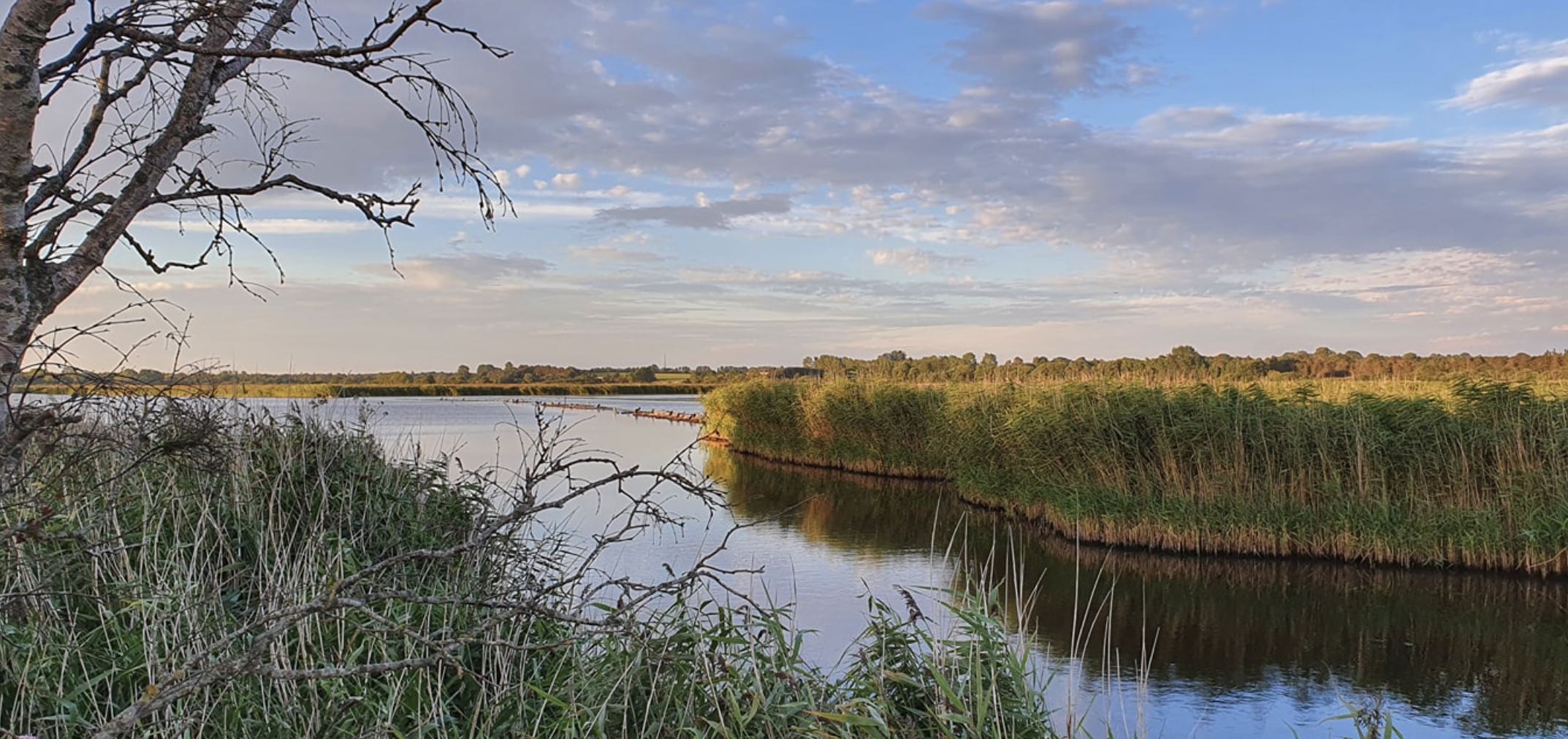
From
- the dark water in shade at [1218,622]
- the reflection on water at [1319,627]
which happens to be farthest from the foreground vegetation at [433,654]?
the reflection on water at [1319,627]

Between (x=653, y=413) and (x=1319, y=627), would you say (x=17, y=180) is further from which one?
(x=653, y=413)

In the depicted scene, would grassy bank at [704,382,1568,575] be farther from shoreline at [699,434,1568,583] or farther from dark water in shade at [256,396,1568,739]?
dark water in shade at [256,396,1568,739]

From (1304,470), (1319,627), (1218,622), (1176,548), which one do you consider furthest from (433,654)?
(1304,470)

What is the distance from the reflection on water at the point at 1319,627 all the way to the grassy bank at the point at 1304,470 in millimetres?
356

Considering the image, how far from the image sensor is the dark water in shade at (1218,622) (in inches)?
318

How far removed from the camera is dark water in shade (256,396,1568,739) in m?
8.07

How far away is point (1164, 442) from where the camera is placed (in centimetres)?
1459

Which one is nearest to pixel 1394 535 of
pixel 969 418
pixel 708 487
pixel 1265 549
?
pixel 1265 549

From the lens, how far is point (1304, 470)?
45.1ft

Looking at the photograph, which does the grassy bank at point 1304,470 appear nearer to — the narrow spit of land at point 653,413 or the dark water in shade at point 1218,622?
the dark water in shade at point 1218,622

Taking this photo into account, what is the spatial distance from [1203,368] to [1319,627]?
8.28 metres

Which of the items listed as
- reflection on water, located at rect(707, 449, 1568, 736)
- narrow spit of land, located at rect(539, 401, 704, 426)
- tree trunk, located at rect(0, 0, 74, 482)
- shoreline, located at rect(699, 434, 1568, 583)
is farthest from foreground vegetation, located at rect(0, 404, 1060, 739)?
narrow spit of land, located at rect(539, 401, 704, 426)

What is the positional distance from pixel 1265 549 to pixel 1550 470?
3.58 m

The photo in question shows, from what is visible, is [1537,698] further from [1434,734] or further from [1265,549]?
[1265,549]
